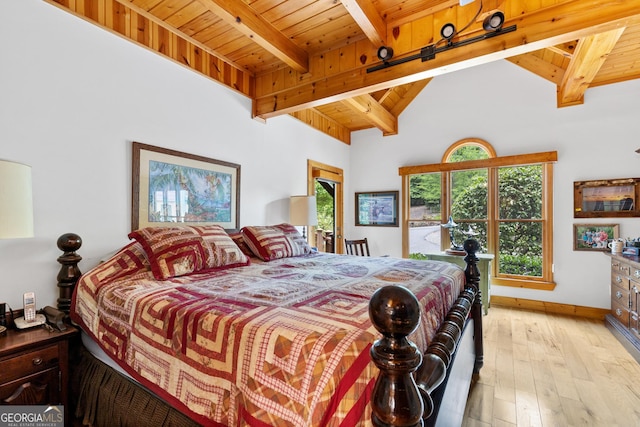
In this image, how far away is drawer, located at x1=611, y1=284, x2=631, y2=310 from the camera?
2719 mm

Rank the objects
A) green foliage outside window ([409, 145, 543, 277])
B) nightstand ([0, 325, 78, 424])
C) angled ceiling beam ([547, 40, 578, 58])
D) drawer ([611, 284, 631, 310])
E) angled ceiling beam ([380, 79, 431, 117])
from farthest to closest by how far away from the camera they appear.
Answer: angled ceiling beam ([380, 79, 431, 117]) < green foliage outside window ([409, 145, 543, 277]) < angled ceiling beam ([547, 40, 578, 58]) < drawer ([611, 284, 631, 310]) < nightstand ([0, 325, 78, 424])

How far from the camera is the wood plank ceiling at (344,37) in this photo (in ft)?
6.40

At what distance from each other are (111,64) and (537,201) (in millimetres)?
4833

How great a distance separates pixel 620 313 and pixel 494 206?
1703 mm

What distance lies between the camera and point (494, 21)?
6.42 feet

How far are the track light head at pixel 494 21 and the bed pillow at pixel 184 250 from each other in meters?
2.39

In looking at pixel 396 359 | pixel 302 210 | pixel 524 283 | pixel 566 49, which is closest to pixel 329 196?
pixel 302 210

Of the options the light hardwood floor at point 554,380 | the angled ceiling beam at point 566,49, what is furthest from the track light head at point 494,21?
the light hardwood floor at point 554,380

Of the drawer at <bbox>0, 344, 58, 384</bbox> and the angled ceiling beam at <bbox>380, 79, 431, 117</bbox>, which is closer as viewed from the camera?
the drawer at <bbox>0, 344, 58, 384</bbox>

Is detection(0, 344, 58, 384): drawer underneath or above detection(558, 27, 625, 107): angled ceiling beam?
underneath

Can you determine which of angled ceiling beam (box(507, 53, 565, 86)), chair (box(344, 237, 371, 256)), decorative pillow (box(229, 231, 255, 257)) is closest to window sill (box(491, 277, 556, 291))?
chair (box(344, 237, 371, 256))

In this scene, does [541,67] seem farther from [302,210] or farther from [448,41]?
[302,210]

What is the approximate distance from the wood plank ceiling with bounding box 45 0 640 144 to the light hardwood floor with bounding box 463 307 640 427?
2.37 m

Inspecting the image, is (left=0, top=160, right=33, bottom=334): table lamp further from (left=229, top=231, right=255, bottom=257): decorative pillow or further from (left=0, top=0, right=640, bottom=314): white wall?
(left=229, top=231, right=255, bottom=257): decorative pillow
